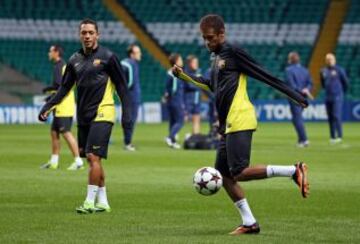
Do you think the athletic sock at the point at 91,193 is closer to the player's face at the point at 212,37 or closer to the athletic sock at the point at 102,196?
the athletic sock at the point at 102,196

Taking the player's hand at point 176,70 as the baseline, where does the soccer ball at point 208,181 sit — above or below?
below

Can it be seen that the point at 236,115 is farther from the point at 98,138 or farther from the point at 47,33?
the point at 47,33

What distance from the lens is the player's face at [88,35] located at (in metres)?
12.7

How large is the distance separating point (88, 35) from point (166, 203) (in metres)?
2.39

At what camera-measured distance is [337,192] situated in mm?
15094

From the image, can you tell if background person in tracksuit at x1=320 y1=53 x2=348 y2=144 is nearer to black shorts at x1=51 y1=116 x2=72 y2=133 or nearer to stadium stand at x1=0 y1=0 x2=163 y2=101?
black shorts at x1=51 y1=116 x2=72 y2=133

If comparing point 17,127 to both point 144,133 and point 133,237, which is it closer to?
point 144,133

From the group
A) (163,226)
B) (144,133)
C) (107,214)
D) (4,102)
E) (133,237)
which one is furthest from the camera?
(4,102)

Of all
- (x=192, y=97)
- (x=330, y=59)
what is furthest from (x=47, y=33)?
(x=330, y=59)

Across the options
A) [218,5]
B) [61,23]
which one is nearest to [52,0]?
[61,23]

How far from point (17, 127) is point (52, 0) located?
14.3 meters

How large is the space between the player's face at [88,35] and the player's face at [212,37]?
7.70ft

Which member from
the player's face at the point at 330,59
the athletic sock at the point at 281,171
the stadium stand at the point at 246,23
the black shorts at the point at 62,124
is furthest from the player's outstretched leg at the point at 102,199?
the stadium stand at the point at 246,23

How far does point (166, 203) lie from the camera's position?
44.9 ft
